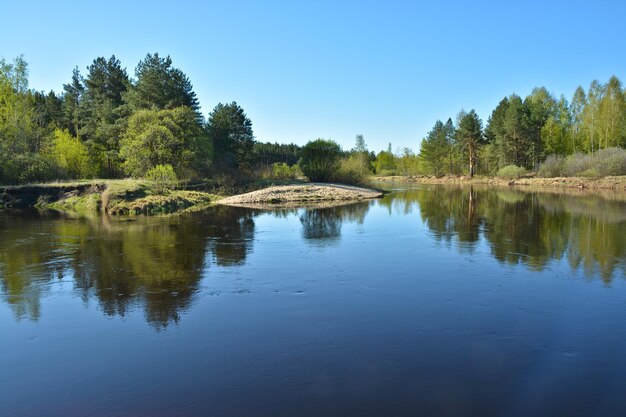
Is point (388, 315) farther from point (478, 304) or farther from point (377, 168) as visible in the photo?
point (377, 168)

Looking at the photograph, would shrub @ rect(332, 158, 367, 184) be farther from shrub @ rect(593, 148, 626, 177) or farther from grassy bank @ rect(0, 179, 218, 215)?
shrub @ rect(593, 148, 626, 177)

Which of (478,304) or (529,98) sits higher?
(529,98)

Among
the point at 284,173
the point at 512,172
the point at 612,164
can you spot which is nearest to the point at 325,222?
the point at 284,173

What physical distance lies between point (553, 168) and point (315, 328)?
6480 cm

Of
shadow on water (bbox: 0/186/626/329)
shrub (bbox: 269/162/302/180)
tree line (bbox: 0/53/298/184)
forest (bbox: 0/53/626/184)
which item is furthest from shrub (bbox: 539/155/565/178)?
tree line (bbox: 0/53/298/184)

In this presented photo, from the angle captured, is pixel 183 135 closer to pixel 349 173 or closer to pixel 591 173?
pixel 349 173

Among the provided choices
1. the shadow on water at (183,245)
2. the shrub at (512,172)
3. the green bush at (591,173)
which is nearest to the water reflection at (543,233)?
the shadow on water at (183,245)

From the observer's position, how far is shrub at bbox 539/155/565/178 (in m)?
62.4

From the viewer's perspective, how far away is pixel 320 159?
50.1 m

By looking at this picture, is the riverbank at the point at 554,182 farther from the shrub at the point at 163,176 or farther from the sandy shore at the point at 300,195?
the shrub at the point at 163,176

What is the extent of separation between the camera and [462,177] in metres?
82.2

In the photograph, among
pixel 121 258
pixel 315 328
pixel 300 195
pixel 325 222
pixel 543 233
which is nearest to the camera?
pixel 315 328

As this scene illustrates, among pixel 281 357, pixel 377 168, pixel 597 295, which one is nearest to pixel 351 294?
pixel 281 357

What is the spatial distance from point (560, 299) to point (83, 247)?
15418 millimetres
